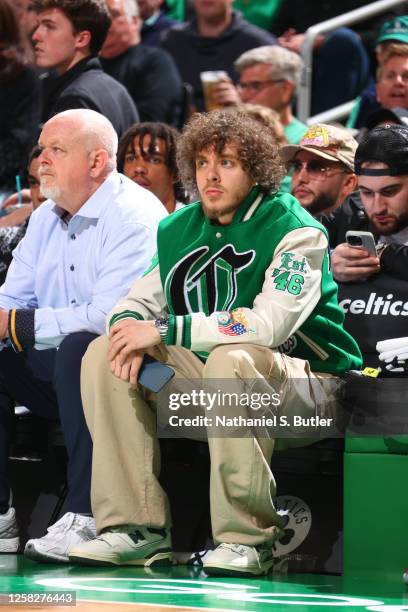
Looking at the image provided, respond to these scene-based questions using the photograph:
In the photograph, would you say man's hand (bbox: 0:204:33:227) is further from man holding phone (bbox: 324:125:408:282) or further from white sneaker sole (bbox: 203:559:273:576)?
white sneaker sole (bbox: 203:559:273:576)

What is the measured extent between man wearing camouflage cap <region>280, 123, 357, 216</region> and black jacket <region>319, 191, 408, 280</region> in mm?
212

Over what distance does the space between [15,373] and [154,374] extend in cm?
80

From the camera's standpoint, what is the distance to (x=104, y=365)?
4.17 m

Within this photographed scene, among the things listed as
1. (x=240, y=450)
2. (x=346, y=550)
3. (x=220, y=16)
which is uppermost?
(x=220, y=16)

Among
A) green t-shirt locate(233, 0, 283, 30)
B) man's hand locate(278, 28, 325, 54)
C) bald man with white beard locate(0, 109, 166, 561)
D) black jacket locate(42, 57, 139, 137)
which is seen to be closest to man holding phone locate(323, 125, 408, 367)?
bald man with white beard locate(0, 109, 166, 561)

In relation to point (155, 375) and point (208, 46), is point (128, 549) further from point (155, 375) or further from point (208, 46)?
point (208, 46)

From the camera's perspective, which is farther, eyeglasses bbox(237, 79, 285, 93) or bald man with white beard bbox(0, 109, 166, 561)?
eyeglasses bbox(237, 79, 285, 93)

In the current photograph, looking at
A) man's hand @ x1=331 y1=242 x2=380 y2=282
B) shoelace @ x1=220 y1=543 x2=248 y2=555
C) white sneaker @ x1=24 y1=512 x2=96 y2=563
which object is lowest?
white sneaker @ x1=24 y1=512 x2=96 y2=563

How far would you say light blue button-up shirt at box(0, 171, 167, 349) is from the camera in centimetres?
457

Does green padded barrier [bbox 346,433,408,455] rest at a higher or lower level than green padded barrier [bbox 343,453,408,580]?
higher

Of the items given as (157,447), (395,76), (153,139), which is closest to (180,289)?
(157,447)

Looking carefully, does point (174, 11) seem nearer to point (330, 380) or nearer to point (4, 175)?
point (4, 175)

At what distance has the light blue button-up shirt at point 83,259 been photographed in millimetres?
4570

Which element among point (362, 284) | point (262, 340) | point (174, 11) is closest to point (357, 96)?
point (174, 11)
